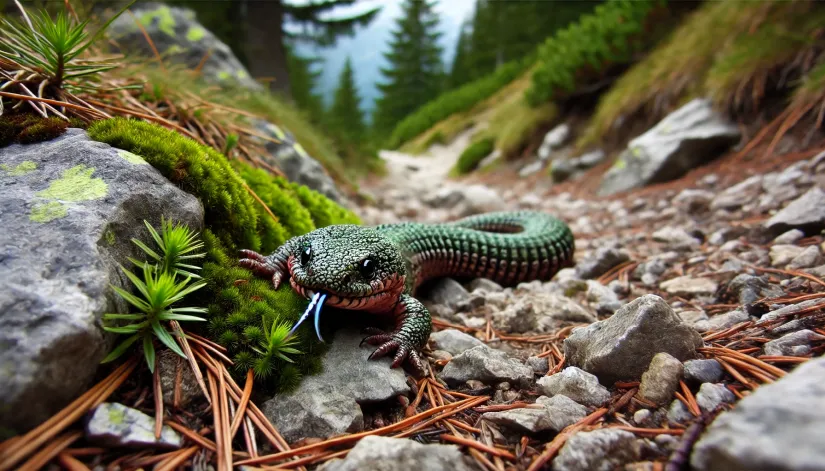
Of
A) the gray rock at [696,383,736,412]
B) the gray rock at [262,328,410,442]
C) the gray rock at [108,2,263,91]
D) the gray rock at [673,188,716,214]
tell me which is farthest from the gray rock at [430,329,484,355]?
the gray rock at [108,2,263,91]

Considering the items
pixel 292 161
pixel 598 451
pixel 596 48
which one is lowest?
pixel 292 161

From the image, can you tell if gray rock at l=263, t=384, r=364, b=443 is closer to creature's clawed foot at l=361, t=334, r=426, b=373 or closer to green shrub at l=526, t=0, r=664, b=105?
creature's clawed foot at l=361, t=334, r=426, b=373

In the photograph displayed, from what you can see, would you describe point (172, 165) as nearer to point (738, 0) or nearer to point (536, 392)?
point (536, 392)

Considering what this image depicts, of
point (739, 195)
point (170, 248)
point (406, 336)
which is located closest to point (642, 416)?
point (406, 336)

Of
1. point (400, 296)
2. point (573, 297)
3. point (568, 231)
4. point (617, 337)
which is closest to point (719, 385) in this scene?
point (617, 337)

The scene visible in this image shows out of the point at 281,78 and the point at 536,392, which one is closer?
the point at 536,392

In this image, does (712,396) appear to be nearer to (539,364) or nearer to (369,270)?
(539,364)

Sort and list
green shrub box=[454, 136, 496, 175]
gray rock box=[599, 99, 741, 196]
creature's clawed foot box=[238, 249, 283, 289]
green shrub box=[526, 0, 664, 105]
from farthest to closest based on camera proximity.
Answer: green shrub box=[454, 136, 496, 175]
green shrub box=[526, 0, 664, 105]
gray rock box=[599, 99, 741, 196]
creature's clawed foot box=[238, 249, 283, 289]
